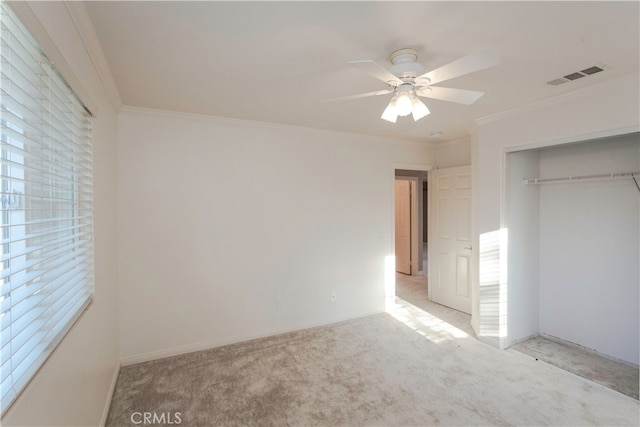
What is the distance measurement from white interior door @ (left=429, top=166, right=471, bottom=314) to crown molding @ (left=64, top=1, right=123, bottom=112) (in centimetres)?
400

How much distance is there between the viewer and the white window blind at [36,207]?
0.93 meters

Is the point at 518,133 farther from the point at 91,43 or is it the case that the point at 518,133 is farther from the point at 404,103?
the point at 91,43

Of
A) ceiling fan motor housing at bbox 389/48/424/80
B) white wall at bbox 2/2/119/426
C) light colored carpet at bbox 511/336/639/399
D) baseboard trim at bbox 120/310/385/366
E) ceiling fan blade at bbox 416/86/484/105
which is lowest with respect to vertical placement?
light colored carpet at bbox 511/336/639/399

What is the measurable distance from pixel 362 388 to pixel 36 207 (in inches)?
95.8

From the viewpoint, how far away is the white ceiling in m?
1.47

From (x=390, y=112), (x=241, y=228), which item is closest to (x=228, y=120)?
(x=241, y=228)

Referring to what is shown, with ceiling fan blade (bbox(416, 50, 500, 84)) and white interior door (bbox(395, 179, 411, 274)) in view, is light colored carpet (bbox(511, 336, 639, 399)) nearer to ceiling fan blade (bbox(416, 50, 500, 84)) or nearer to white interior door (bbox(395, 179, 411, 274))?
ceiling fan blade (bbox(416, 50, 500, 84))

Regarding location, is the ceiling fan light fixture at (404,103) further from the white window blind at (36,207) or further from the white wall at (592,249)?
the white wall at (592,249)

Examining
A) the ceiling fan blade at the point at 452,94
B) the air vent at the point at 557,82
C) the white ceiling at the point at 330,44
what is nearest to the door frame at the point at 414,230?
the white ceiling at the point at 330,44

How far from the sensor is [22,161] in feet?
3.63

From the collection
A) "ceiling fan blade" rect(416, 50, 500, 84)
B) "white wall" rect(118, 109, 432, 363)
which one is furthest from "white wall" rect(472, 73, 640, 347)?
"ceiling fan blade" rect(416, 50, 500, 84)

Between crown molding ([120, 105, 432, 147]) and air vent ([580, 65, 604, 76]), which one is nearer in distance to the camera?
air vent ([580, 65, 604, 76])

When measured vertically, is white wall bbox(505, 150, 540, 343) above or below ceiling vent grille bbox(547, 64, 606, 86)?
below

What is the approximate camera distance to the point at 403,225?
6.49 meters
